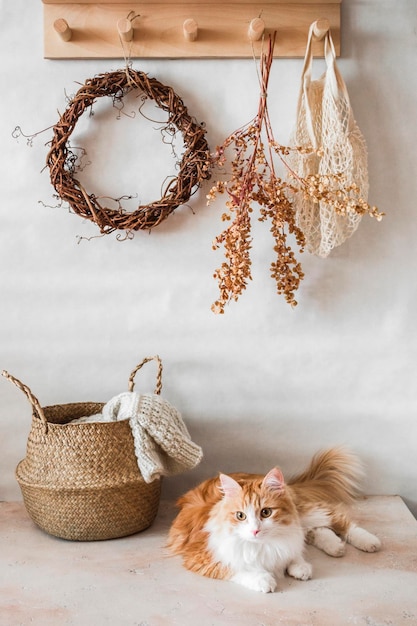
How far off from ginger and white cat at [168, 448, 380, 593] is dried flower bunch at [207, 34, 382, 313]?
1.52 ft

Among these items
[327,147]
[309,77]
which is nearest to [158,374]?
[327,147]

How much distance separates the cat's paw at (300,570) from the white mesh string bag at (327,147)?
0.79 metres

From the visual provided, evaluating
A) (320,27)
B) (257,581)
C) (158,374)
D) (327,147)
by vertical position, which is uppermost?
(320,27)

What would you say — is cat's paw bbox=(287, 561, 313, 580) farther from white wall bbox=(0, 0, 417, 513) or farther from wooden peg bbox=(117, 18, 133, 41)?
wooden peg bbox=(117, 18, 133, 41)

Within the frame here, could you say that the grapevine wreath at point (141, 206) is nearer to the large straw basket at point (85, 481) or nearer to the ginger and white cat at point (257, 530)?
the large straw basket at point (85, 481)

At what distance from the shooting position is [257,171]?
185 centimetres

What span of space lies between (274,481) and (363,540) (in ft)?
0.94

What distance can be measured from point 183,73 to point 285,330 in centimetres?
78

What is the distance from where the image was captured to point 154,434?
1636 millimetres

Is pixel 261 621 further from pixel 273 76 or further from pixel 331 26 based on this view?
pixel 331 26

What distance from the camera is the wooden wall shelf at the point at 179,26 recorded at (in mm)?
1814

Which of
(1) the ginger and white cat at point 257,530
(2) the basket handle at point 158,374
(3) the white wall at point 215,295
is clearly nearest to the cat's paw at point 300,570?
Result: (1) the ginger and white cat at point 257,530

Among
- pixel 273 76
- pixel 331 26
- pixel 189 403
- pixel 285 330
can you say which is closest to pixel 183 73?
pixel 273 76

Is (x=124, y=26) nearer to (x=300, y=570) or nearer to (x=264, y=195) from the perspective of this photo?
(x=264, y=195)
